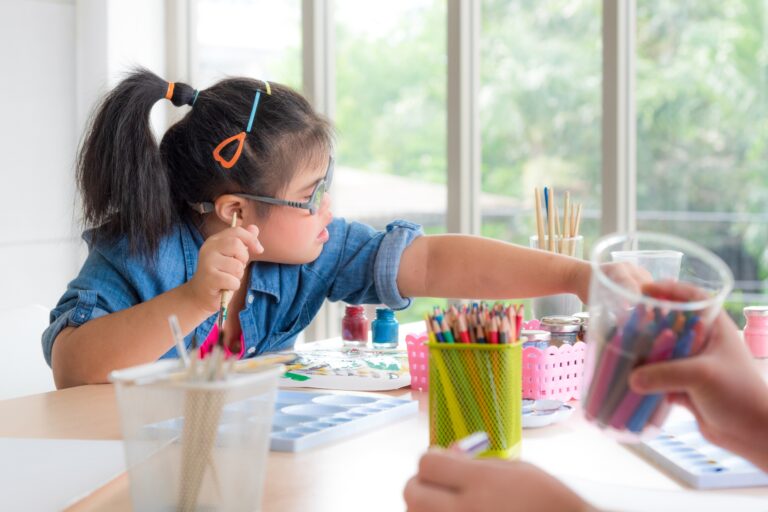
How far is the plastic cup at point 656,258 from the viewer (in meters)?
0.96

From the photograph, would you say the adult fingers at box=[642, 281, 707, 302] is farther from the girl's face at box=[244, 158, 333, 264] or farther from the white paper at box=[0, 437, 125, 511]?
the girl's face at box=[244, 158, 333, 264]

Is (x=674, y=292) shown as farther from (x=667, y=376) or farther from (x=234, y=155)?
(x=234, y=155)

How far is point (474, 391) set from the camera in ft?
3.12

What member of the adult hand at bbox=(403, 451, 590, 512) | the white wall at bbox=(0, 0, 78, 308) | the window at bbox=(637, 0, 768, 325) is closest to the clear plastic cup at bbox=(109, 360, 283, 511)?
the adult hand at bbox=(403, 451, 590, 512)

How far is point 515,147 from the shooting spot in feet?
11.7

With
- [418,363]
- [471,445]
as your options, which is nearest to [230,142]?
[418,363]

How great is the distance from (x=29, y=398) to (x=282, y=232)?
525 mm

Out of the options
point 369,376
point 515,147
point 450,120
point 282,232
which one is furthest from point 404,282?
point 515,147

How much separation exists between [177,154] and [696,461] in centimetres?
110

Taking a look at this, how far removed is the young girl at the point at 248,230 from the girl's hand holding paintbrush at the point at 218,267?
122 mm

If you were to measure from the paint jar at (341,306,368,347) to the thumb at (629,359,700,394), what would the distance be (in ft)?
3.43

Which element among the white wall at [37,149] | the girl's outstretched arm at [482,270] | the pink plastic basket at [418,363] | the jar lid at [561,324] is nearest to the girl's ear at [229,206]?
the girl's outstretched arm at [482,270]

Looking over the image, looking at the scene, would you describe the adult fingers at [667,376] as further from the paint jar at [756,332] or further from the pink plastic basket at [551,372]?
the paint jar at [756,332]

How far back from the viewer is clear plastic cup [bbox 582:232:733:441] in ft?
2.36
